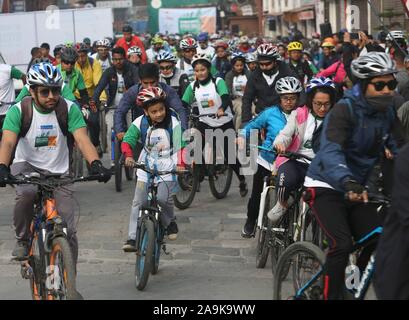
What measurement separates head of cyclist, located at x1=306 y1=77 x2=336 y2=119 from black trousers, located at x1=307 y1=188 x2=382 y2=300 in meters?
1.91

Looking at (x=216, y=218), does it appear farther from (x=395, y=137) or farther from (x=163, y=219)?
(x=395, y=137)

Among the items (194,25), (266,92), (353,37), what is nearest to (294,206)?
(266,92)

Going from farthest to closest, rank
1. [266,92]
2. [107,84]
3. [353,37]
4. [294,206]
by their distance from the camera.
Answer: [353,37] → [107,84] → [266,92] → [294,206]

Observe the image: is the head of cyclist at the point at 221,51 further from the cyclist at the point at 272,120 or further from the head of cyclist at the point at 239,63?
the cyclist at the point at 272,120

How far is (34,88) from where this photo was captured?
7.08 metres

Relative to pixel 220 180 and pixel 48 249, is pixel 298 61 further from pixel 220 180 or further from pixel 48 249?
pixel 48 249

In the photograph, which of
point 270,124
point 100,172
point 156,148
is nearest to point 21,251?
point 100,172

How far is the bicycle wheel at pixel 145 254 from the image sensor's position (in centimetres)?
781

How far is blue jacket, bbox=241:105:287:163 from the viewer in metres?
8.98

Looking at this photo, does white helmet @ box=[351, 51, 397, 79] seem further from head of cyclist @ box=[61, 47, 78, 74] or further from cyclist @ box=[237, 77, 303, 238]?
head of cyclist @ box=[61, 47, 78, 74]

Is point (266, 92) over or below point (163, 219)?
over

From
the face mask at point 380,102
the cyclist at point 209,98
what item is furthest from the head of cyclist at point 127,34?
the face mask at point 380,102

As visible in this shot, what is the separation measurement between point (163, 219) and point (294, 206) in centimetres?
114

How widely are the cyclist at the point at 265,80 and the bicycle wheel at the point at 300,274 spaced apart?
4.35 m
